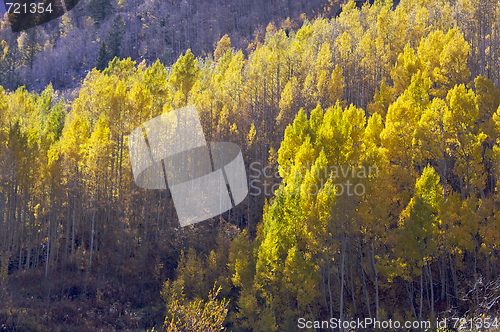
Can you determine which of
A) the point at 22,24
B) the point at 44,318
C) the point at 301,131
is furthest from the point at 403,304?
the point at 22,24

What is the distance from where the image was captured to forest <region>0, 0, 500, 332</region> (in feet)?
60.3

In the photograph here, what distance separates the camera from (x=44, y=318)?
61.2 feet

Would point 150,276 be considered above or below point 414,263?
below

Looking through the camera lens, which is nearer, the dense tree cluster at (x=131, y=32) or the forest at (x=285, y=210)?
the forest at (x=285, y=210)

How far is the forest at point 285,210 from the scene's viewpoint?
18391 mm

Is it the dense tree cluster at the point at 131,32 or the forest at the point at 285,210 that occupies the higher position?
the dense tree cluster at the point at 131,32

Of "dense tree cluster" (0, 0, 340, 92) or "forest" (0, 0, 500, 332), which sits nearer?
"forest" (0, 0, 500, 332)

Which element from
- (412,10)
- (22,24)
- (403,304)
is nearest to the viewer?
(403,304)

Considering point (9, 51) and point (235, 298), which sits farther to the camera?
point (9, 51)

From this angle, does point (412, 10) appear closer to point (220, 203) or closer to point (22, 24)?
point (220, 203)

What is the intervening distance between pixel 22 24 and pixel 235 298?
7695 centimetres

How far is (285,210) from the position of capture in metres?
19.7

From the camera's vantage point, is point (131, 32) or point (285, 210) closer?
point (285, 210)

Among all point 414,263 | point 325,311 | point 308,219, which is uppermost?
point 308,219
